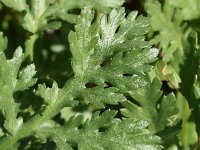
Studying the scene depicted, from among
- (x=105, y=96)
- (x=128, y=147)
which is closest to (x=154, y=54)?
(x=105, y=96)

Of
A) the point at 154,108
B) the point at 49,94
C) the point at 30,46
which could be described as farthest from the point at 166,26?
the point at 49,94

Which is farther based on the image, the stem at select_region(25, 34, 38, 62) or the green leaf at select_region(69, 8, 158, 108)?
the stem at select_region(25, 34, 38, 62)

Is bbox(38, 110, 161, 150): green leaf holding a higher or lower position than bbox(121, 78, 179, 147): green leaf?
higher

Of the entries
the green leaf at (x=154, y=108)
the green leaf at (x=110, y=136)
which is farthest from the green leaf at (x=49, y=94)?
the green leaf at (x=154, y=108)

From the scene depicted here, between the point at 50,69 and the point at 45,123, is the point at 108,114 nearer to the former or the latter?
the point at 45,123

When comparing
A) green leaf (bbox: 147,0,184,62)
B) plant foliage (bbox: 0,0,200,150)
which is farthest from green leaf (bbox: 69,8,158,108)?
green leaf (bbox: 147,0,184,62)

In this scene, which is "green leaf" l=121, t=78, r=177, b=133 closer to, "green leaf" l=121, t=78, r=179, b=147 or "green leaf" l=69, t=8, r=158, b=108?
"green leaf" l=121, t=78, r=179, b=147

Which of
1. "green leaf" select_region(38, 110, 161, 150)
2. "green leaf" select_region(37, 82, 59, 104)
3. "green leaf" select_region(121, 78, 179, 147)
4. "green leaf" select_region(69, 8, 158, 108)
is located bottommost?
"green leaf" select_region(121, 78, 179, 147)
